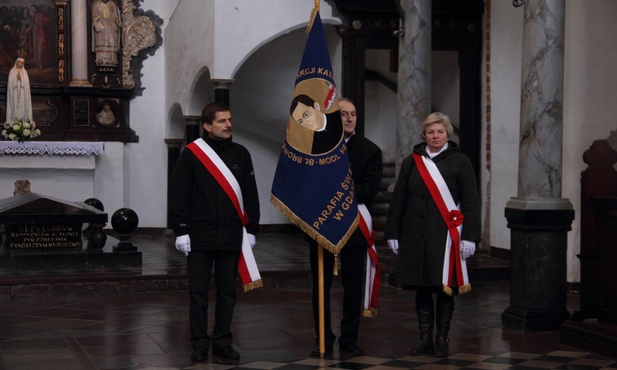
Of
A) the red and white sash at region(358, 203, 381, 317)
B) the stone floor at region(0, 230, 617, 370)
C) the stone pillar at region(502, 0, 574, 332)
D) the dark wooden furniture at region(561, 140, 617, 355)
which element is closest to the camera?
the stone floor at region(0, 230, 617, 370)

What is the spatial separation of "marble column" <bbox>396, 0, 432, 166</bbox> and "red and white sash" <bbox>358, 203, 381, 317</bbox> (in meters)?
3.77

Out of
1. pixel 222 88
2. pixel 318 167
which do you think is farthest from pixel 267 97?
pixel 318 167

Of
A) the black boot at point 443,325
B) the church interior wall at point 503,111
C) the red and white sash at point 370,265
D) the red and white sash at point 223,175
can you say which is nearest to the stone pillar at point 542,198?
the black boot at point 443,325

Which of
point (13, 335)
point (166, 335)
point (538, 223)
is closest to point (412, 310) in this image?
point (538, 223)

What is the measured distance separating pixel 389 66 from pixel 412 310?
738cm

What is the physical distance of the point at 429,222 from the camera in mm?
6363

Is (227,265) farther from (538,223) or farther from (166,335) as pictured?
(538,223)

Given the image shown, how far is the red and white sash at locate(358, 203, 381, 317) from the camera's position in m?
6.45

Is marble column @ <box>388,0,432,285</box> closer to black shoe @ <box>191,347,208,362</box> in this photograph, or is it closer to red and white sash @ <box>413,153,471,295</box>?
red and white sash @ <box>413,153,471,295</box>

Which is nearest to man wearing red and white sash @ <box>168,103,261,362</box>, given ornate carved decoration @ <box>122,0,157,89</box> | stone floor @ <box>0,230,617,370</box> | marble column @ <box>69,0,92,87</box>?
stone floor @ <box>0,230,617,370</box>

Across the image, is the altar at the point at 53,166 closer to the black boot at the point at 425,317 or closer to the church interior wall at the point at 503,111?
the church interior wall at the point at 503,111

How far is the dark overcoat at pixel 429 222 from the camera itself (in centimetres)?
631

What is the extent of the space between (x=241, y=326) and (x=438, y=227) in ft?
7.24

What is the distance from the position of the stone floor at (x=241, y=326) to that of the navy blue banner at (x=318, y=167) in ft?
2.95
